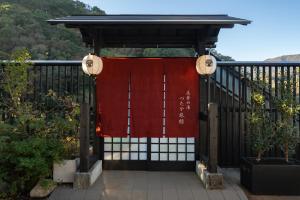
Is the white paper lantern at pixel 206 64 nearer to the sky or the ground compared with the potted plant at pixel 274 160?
nearer to the sky

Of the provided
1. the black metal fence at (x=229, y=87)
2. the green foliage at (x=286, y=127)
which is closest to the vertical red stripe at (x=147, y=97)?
the black metal fence at (x=229, y=87)

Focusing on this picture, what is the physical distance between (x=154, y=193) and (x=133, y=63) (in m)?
2.83

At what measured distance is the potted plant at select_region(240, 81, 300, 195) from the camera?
6461 mm

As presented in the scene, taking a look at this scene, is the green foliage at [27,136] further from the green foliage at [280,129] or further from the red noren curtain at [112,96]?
the green foliage at [280,129]

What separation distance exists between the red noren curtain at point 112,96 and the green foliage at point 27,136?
1.84 feet

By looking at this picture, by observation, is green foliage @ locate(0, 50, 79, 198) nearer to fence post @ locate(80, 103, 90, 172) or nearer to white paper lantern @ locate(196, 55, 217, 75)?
fence post @ locate(80, 103, 90, 172)

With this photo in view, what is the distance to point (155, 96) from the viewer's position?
7.70 metres

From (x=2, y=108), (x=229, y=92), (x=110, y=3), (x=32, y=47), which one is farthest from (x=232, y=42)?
(x=2, y=108)

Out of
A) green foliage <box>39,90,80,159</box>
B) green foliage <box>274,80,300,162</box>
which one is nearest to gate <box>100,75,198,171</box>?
green foliage <box>39,90,80,159</box>

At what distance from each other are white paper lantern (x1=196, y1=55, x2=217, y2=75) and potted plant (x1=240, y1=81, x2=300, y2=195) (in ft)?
3.30

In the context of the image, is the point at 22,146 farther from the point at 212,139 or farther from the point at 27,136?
the point at 212,139

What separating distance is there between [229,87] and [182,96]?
4.96 ft

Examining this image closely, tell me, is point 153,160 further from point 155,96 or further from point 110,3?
point 110,3

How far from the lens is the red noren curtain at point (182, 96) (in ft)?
25.1
